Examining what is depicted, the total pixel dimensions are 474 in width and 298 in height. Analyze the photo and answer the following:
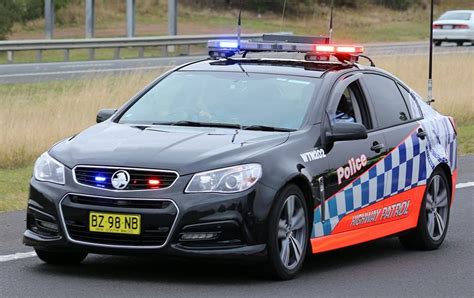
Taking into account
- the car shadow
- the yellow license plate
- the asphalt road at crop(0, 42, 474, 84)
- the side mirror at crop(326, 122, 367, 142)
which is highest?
the side mirror at crop(326, 122, 367, 142)

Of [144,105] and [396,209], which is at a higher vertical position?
[144,105]

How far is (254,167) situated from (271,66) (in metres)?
1.62

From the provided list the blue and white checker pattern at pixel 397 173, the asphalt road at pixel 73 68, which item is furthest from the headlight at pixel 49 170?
the asphalt road at pixel 73 68

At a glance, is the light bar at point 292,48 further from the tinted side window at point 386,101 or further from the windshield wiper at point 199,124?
the windshield wiper at point 199,124

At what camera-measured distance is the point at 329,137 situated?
8.57 meters

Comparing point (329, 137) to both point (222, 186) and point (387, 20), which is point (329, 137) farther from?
point (387, 20)

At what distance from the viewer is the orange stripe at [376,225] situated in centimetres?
862

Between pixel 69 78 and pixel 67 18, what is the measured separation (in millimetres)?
27118

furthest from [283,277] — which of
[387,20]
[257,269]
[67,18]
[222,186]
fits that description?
[387,20]

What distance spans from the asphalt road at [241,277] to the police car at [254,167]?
17 cm

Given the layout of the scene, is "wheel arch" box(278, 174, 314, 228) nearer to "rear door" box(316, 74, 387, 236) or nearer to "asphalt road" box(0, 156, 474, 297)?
"rear door" box(316, 74, 387, 236)

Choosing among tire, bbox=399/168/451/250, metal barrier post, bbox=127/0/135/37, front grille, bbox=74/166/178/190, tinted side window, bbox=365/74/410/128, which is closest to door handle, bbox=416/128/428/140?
tinted side window, bbox=365/74/410/128

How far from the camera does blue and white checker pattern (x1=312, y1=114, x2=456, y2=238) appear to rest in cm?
859

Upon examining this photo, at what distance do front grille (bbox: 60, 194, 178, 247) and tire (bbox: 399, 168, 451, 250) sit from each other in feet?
8.76
